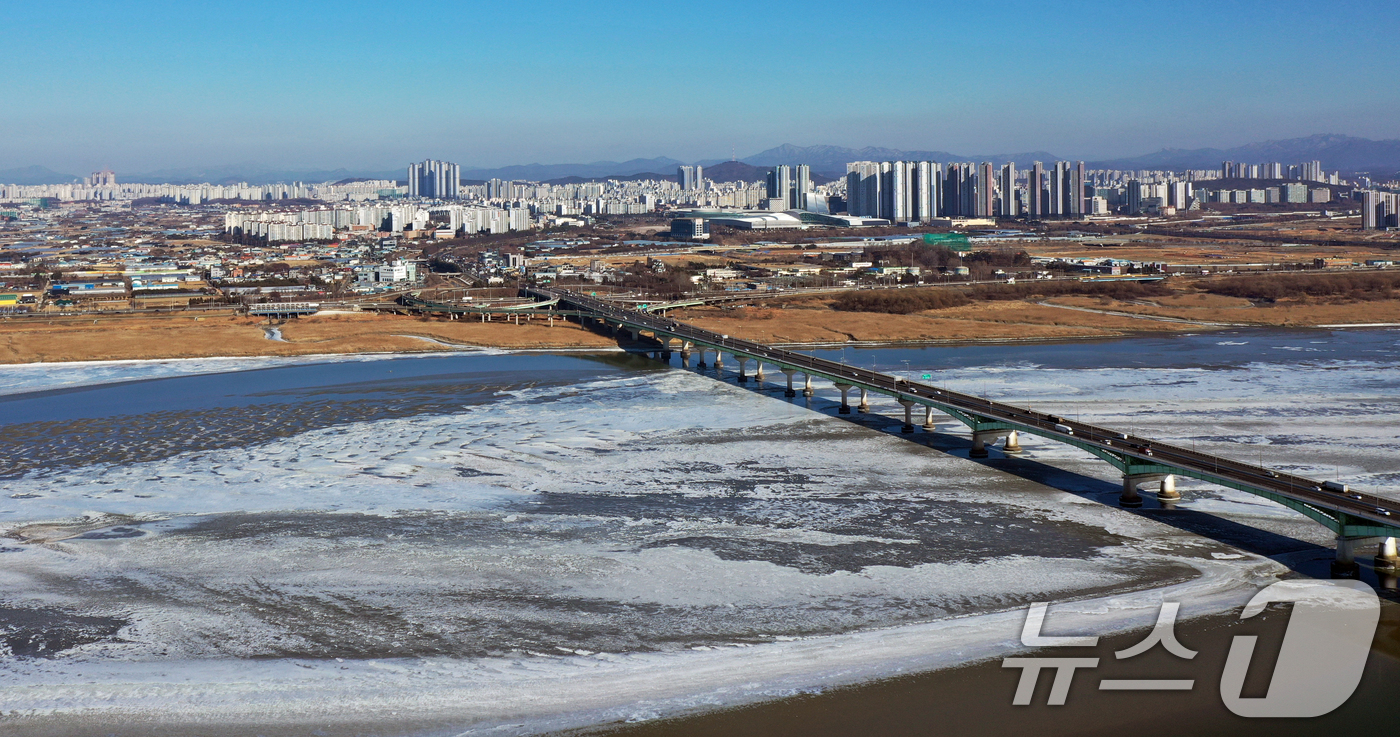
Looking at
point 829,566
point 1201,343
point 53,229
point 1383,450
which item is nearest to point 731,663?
point 829,566

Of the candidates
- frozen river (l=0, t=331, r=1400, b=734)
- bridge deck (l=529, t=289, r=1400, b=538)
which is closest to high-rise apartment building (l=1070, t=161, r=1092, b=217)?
frozen river (l=0, t=331, r=1400, b=734)

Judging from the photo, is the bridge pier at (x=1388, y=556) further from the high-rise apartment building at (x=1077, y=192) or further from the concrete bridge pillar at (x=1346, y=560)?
the high-rise apartment building at (x=1077, y=192)

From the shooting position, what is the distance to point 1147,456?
12492 mm

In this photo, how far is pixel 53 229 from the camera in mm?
90062

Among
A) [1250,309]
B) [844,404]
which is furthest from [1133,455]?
[1250,309]

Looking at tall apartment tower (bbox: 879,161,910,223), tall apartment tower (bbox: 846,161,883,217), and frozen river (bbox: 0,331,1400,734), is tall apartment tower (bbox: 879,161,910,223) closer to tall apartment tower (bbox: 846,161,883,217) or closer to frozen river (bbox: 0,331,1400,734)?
tall apartment tower (bbox: 846,161,883,217)

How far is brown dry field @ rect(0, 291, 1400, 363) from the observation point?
2755 cm

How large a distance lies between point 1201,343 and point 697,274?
20767 millimetres

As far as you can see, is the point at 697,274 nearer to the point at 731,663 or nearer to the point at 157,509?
the point at 157,509

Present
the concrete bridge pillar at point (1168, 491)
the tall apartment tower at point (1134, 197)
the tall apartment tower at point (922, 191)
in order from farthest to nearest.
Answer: the tall apartment tower at point (1134, 197), the tall apartment tower at point (922, 191), the concrete bridge pillar at point (1168, 491)

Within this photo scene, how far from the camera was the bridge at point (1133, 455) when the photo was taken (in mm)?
10070

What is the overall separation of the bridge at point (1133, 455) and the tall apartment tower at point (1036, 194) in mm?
73261

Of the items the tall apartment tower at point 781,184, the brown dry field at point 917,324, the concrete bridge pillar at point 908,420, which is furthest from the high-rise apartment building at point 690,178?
the concrete bridge pillar at point 908,420

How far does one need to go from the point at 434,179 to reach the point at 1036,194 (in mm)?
97065
